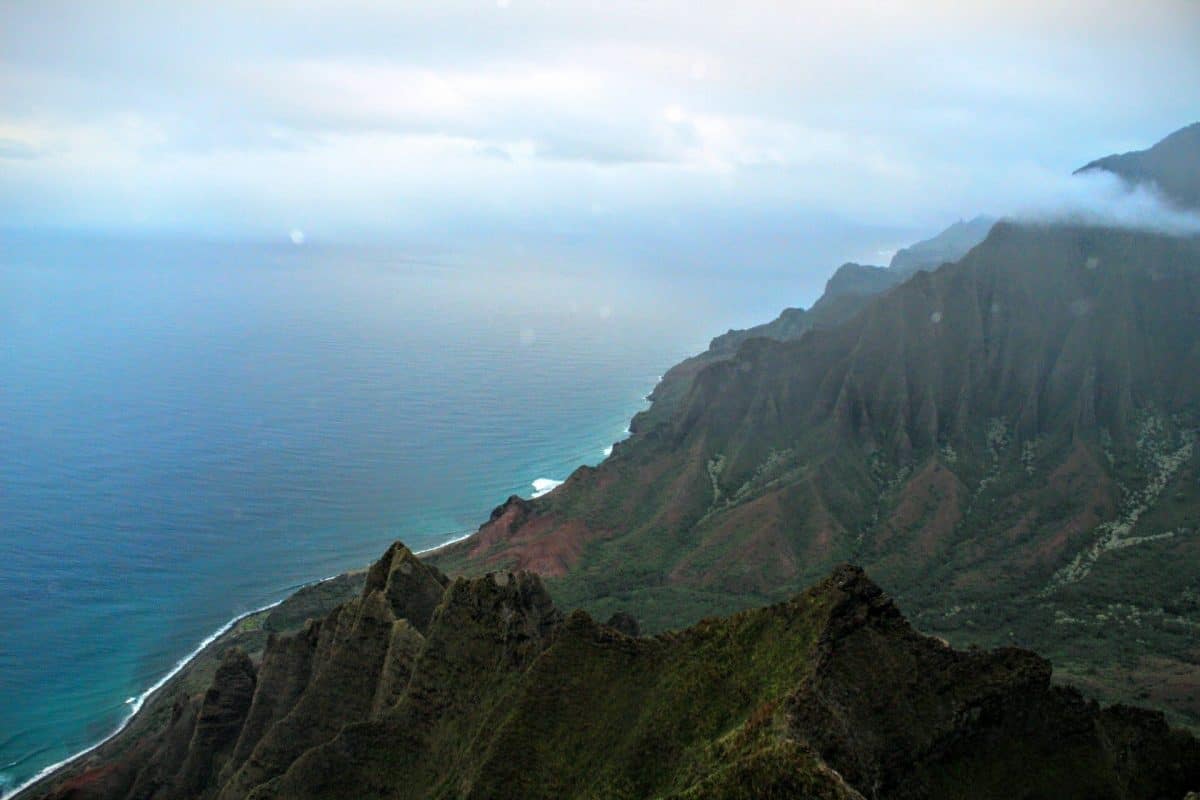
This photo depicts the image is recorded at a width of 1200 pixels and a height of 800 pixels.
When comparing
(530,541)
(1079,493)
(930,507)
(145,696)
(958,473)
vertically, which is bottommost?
(1079,493)

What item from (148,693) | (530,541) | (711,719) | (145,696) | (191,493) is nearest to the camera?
(711,719)

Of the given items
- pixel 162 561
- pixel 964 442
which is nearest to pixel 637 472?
pixel 964 442

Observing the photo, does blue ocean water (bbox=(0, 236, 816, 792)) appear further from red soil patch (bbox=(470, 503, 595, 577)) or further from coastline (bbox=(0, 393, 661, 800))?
red soil patch (bbox=(470, 503, 595, 577))

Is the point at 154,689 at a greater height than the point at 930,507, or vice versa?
the point at 154,689

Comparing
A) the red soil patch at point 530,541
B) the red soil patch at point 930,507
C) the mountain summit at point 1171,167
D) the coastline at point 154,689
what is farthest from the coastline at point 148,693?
the mountain summit at point 1171,167

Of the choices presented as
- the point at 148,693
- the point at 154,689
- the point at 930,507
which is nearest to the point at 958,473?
the point at 930,507

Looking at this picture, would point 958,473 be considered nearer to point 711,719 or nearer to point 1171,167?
point 1171,167

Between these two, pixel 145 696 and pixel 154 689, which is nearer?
pixel 145 696
